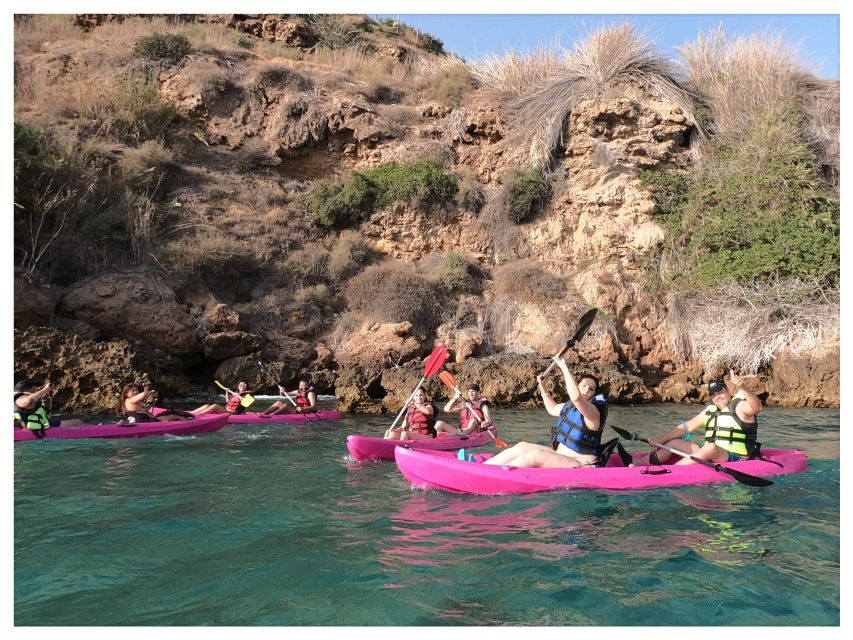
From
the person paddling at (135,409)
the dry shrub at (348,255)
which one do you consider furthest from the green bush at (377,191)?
the person paddling at (135,409)

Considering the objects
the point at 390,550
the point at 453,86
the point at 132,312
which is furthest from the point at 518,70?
the point at 390,550

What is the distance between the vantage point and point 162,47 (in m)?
18.5

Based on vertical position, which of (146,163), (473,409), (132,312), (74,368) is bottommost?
(473,409)

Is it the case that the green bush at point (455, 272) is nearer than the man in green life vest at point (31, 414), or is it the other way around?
the man in green life vest at point (31, 414)

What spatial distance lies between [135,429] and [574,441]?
5.93m

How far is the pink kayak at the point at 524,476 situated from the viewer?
550 cm

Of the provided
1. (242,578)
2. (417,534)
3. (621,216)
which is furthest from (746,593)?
(621,216)

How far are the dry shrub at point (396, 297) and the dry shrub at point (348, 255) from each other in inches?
16.6

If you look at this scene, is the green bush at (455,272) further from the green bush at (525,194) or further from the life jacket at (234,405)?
the life jacket at (234,405)

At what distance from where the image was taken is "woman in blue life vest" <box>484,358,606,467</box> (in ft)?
18.6

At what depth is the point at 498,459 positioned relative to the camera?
5812 millimetres

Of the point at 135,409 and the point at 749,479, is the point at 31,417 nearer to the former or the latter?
the point at 135,409

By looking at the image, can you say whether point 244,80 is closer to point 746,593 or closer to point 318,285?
point 318,285

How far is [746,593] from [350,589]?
2334mm
